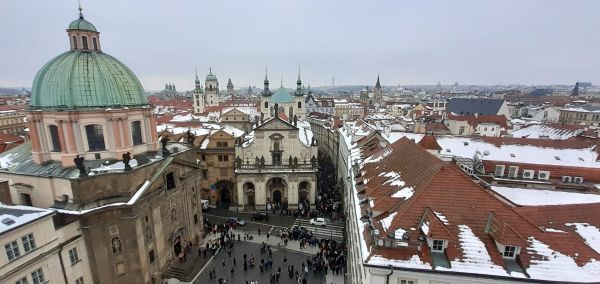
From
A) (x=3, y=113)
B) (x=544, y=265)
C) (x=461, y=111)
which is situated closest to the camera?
(x=544, y=265)

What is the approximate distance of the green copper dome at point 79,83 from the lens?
2756 centimetres

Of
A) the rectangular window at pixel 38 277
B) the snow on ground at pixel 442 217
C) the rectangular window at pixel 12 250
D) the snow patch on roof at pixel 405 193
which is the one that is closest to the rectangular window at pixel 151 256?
the rectangular window at pixel 38 277

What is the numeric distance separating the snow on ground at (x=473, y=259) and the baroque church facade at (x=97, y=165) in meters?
24.6

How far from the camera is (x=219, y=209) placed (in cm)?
4888

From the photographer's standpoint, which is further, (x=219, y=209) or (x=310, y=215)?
(x=219, y=209)

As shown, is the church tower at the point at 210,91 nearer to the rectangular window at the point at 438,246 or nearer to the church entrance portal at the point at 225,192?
the church entrance portal at the point at 225,192

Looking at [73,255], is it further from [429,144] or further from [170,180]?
[429,144]

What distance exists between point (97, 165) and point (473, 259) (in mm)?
30142

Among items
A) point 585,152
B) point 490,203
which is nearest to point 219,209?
point 490,203

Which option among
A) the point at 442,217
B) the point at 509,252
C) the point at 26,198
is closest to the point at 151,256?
the point at 26,198

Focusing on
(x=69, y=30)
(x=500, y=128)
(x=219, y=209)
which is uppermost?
(x=69, y=30)

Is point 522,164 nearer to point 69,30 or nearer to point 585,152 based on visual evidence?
point 585,152

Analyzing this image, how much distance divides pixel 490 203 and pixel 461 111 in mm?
95674

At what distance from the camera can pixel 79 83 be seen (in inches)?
1093
